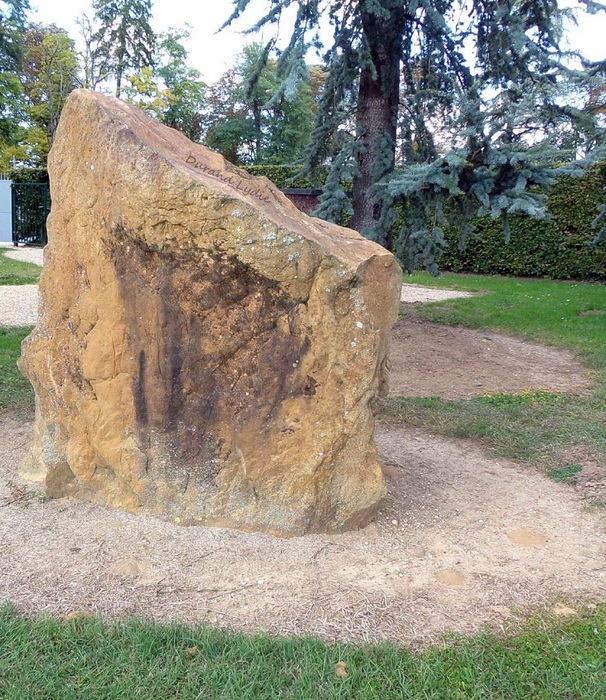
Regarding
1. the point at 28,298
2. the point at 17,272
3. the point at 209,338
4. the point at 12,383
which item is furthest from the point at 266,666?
the point at 17,272

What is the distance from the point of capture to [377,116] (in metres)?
10.1

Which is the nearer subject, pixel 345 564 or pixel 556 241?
pixel 345 564

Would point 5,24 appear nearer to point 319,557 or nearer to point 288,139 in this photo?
point 319,557

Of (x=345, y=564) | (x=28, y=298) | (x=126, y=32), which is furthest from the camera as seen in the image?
A: (x=126, y=32)

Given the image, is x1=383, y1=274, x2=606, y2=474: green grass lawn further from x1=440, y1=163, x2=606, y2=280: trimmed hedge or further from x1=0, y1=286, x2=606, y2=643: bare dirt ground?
x1=440, y1=163, x2=606, y2=280: trimmed hedge

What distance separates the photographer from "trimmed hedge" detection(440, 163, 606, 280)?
16.9 metres

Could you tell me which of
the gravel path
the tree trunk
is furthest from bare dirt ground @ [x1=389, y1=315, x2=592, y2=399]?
the gravel path

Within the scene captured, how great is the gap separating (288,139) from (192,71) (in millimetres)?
6569

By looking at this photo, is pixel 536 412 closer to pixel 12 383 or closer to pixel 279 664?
pixel 279 664

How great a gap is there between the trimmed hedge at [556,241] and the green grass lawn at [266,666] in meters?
14.1

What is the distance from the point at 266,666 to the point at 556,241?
1680cm

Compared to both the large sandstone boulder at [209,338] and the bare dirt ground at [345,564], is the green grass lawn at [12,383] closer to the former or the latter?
the bare dirt ground at [345,564]

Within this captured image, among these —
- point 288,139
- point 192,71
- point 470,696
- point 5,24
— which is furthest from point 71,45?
point 470,696

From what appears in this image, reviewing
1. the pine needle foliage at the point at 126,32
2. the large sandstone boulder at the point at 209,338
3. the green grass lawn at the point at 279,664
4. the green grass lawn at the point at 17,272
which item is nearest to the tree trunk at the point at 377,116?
the large sandstone boulder at the point at 209,338
